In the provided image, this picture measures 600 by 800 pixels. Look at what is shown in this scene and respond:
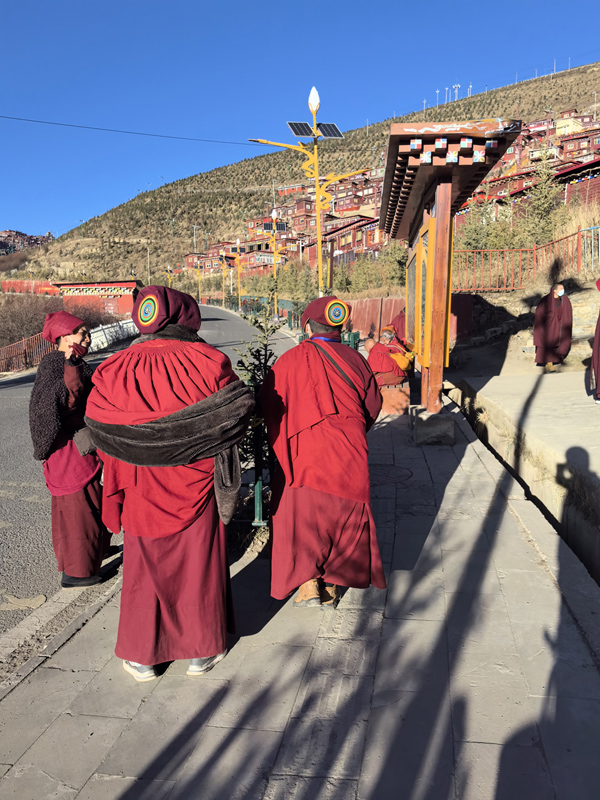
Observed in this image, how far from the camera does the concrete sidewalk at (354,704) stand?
2115 millimetres

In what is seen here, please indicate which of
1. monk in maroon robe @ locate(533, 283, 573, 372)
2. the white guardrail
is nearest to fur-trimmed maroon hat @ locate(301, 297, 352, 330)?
monk in maroon robe @ locate(533, 283, 573, 372)

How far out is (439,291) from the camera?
6844 millimetres

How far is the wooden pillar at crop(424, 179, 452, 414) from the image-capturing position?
6.70m

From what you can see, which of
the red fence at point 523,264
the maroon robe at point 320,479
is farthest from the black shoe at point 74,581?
the red fence at point 523,264

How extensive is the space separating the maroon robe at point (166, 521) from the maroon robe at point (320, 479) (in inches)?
22.5

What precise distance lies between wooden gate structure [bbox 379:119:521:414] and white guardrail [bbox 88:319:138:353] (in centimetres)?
1809

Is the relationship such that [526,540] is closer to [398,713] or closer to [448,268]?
[398,713]

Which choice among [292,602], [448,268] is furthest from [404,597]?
[448,268]

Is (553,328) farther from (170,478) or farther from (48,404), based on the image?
(170,478)

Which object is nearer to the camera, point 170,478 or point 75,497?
point 170,478

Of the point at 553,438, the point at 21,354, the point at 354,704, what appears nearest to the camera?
the point at 354,704

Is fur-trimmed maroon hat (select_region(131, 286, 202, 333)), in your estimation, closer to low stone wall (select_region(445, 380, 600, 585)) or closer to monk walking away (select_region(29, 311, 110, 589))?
monk walking away (select_region(29, 311, 110, 589))

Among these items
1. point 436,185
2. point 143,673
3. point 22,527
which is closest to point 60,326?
point 143,673

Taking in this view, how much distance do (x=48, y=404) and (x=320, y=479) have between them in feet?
5.42
